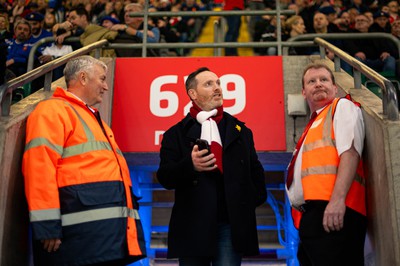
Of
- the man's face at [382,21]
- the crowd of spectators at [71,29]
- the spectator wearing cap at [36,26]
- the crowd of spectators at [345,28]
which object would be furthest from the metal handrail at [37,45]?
the man's face at [382,21]

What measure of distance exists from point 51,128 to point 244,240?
1.29 metres

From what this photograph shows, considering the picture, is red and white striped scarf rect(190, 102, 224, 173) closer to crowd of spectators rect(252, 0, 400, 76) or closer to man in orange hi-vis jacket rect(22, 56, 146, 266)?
man in orange hi-vis jacket rect(22, 56, 146, 266)

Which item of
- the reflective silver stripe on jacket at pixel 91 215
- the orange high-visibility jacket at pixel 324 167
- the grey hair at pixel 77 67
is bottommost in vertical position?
the reflective silver stripe on jacket at pixel 91 215

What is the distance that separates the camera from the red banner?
251 inches

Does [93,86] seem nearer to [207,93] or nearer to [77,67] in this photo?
[77,67]

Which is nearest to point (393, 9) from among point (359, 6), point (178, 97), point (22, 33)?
point (359, 6)

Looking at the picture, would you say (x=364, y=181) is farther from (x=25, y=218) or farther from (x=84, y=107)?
(x=25, y=218)

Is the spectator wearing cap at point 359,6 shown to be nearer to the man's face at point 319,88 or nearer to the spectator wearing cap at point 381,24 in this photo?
the spectator wearing cap at point 381,24

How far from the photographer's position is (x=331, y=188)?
3.48 m

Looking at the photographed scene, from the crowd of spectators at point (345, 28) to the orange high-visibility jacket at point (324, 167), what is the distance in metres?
4.31

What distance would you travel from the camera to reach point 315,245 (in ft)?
11.3

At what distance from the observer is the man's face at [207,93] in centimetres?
389

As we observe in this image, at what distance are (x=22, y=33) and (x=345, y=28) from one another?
4728mm

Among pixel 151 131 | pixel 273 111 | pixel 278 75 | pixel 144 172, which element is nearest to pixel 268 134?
pixel 273 111
